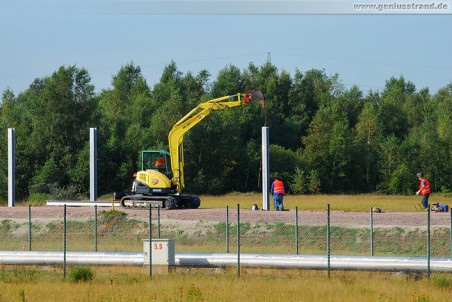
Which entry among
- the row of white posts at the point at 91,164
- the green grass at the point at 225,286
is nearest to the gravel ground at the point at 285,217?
the row of white posts at the point at 91,164

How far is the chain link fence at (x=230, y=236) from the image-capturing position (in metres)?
33.0

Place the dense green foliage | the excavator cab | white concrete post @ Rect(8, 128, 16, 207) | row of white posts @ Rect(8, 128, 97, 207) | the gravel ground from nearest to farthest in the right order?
the gravel ground
the excavator cab
row of white posts @ Rect(8, 128, 97, 207)
white concrete post @ Rect(8, 128, 16, 207)
the dense green foliage

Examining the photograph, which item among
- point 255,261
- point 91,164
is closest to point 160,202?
point 91,164

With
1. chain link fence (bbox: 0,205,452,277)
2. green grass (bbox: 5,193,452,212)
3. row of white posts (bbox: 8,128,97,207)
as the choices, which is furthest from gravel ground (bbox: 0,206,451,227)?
green grass (bbox: 5,193,452,212)

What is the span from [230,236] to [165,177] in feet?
30.5

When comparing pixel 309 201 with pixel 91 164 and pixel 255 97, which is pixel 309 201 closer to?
pixel 91 164

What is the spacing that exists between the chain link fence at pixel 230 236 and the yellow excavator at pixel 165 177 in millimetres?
3890

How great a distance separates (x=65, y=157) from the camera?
233 ft

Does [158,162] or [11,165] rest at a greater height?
[158,162]

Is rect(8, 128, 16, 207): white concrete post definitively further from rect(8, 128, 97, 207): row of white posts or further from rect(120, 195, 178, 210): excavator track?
rect(120, 195, 178, 210): excavator track

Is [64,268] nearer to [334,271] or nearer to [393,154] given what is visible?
[334,271]

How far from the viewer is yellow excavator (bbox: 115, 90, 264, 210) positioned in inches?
1799

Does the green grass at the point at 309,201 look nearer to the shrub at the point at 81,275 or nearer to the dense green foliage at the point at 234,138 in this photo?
the dense green foliage at the point at 234,138

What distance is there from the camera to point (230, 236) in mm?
37375
